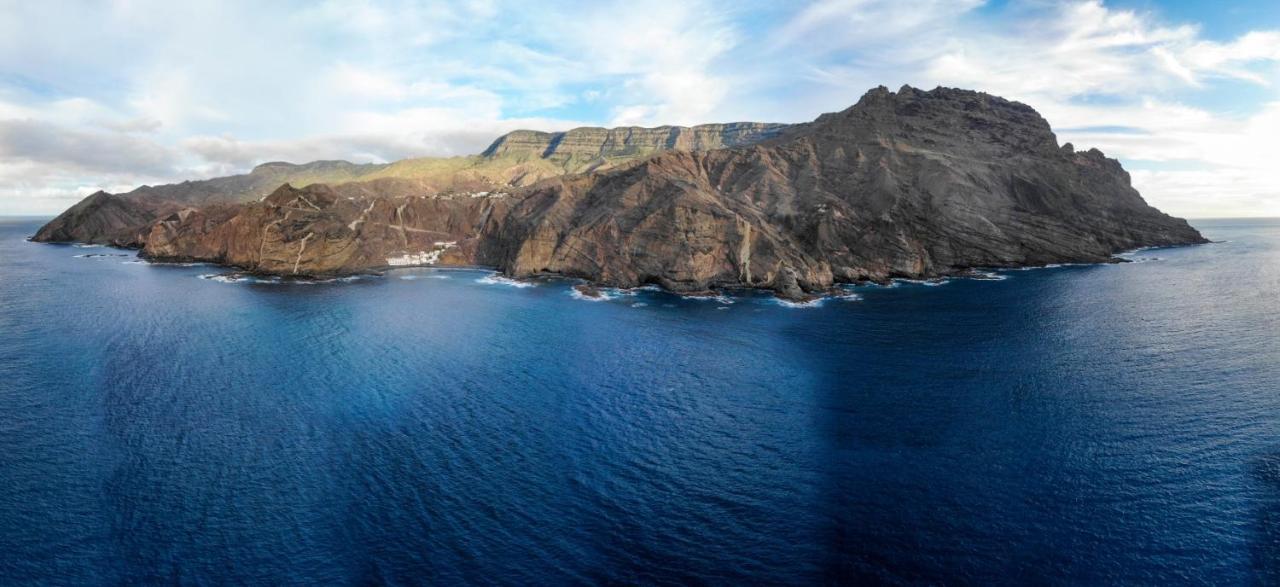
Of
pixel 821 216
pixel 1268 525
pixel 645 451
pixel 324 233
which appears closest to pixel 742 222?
pixel 821 216

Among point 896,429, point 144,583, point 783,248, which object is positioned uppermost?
point 783,248

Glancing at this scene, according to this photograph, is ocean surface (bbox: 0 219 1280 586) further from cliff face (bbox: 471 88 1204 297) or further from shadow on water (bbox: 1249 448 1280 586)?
cliff face (bbox: 471 88 1204 297)

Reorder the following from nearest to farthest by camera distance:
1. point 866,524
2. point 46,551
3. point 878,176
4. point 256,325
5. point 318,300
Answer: point 46,551 → point 866,524 → point 256,325 → point 318,300 → point 878,176

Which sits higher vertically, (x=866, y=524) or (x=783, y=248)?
(x=783, y=248)

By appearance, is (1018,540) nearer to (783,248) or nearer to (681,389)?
(681,389)

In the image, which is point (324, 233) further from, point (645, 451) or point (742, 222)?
point (645, 451)

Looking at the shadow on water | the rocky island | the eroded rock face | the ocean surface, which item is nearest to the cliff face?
the rocky island

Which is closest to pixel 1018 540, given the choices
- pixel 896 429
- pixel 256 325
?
pixel 896 429

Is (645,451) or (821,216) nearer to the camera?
(645,451)
